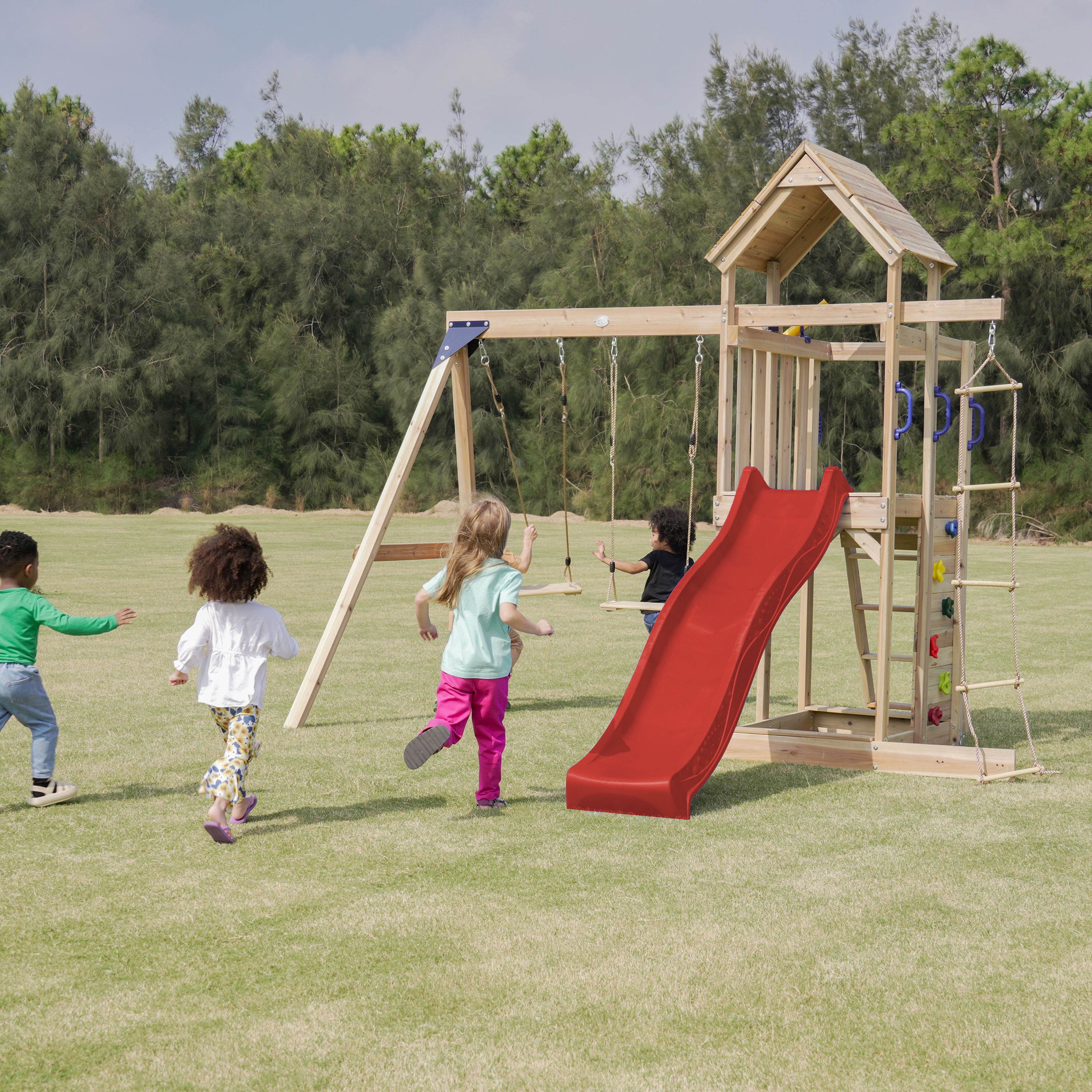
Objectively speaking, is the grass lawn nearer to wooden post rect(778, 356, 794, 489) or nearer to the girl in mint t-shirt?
the girl in mint t-shirt

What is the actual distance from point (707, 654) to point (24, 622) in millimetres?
3613

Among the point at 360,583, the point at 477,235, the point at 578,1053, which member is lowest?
the point at 578,1053

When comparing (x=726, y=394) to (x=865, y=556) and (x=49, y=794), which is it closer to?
(x=865, y=556)

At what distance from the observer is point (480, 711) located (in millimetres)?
6512

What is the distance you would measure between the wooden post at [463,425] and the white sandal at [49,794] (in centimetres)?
360

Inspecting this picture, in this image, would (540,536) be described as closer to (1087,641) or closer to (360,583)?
(1087,641)

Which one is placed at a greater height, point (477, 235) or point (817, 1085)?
point (477, 235)

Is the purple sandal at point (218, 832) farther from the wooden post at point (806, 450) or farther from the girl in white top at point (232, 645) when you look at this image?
the wooden post at point (806, 450)

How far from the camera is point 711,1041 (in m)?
3.79

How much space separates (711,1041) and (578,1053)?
0.40 meters

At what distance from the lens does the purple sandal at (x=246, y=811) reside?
6270 millimetres

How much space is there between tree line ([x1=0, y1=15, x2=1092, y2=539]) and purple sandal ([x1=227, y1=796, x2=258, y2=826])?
3459 cm

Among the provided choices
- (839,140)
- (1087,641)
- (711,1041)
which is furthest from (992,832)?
(839,140)

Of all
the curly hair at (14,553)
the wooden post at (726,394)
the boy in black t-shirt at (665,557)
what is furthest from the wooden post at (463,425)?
the curly hair at (14,553)
